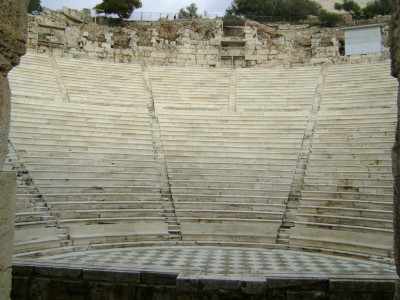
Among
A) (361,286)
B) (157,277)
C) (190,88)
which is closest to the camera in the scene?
(361,286)

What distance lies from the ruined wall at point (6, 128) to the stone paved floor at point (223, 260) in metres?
4.45

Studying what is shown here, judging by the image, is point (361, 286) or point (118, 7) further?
point (118, 7)

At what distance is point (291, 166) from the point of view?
11.5m

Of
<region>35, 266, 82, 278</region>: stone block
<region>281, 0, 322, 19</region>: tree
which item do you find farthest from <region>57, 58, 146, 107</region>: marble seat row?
<region>281, 0, 322, 19</region>: tree

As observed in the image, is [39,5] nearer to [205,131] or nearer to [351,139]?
[205,131]

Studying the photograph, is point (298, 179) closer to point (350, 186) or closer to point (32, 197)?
point (350, 186)

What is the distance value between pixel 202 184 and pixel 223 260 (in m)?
3.55

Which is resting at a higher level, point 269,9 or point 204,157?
point 269,9

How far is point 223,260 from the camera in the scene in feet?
25.2

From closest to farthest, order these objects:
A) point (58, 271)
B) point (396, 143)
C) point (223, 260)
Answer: point (396, 143), point (58, 271), point (223, 260)

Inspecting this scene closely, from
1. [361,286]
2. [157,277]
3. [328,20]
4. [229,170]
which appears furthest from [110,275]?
[328,20]

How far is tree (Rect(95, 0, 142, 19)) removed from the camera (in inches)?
896

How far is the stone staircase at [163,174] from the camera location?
9.67 metres

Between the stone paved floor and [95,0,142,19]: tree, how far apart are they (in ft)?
57.1
